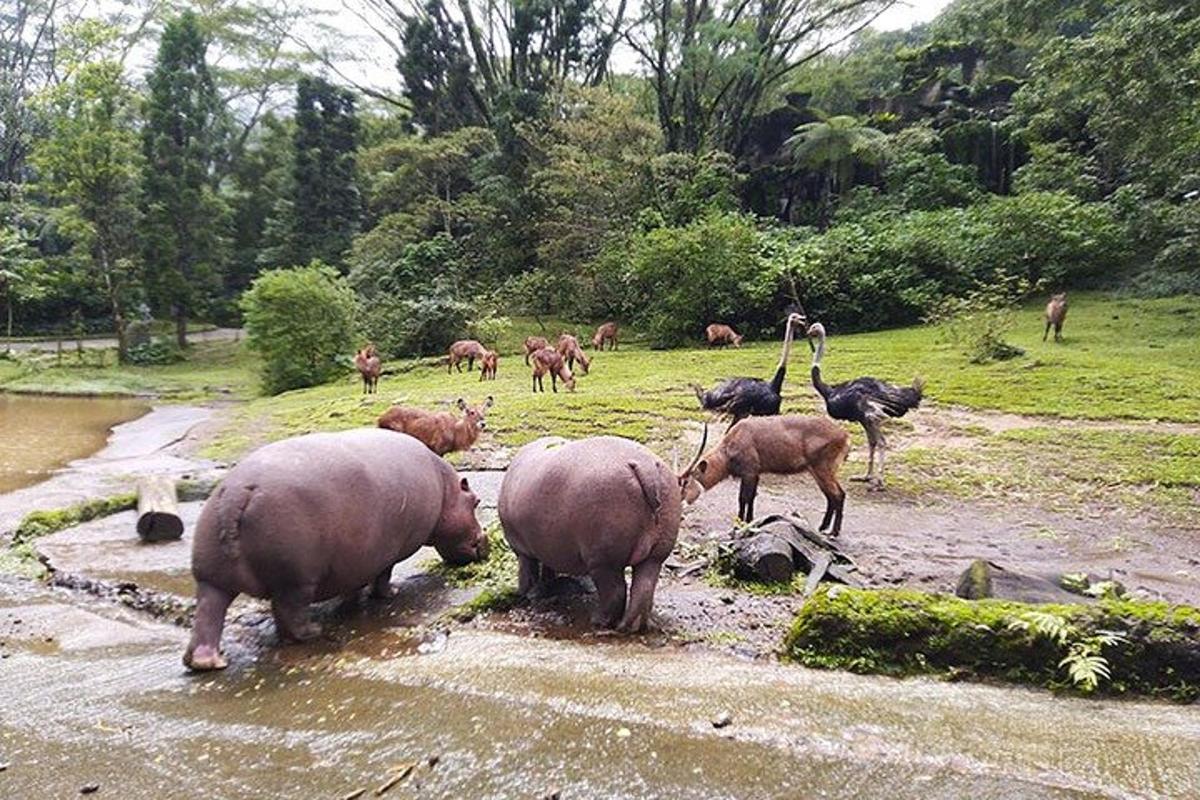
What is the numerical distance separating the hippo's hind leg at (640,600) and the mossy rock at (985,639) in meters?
0.86

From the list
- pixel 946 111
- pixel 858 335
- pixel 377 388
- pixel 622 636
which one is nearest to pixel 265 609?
pixel 622 636

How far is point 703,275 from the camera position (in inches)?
977

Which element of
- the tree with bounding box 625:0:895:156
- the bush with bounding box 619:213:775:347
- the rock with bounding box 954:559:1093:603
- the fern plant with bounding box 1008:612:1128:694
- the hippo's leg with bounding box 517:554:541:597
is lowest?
the hippo's leg with bounding box 517:554:541:597

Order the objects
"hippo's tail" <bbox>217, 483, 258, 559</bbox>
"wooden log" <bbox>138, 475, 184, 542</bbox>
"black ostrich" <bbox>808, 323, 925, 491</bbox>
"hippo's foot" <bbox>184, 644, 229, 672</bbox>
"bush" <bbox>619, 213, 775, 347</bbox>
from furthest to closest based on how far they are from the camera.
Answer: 1. "bush" <bbox>619, 213, 775, 347</bbox>
2. "black ostrich" <bbox>808, 323, 925, 491</bbox>
3. "wooden log" <bbox>138, 475, 184, 542</bbox>
4. "hippo's tail" <bbox>217, 483, 258, 559</bbox>
5. "hippo's foot" <bbox>184, 644, 229, 672</bbox>

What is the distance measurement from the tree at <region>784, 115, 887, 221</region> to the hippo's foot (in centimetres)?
3000

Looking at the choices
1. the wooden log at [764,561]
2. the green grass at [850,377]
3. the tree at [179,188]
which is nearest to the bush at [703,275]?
the green grass at [850,377]

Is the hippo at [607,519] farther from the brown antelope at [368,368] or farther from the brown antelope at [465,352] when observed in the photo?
the brown antelope at [465,352]

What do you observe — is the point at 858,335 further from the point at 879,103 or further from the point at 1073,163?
the point at 879,103

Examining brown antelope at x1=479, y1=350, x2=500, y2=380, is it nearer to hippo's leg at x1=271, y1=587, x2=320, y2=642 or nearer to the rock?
hippo's leg at x1=271, y1=587, x2=320, y2=642

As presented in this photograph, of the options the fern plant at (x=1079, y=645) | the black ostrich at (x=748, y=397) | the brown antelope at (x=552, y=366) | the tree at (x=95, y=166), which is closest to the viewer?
the fern plant at (x=1079, y=645)

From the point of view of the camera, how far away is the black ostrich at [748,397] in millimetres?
9961

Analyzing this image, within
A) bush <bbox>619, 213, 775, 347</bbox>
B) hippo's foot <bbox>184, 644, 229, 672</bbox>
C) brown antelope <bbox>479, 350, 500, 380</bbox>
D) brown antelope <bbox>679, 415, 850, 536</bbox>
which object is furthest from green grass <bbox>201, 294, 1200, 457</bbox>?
hippo's foot <bbox>184, 644, 229, 672</bbox>

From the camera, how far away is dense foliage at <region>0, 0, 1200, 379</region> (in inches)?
890

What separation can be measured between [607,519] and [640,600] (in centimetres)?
50
